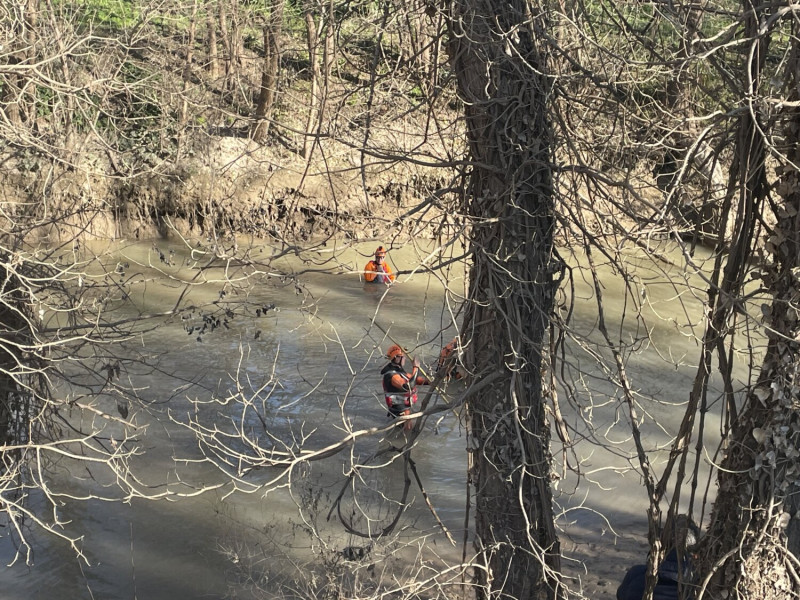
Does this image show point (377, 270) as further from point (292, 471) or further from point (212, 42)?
point (212, 42)

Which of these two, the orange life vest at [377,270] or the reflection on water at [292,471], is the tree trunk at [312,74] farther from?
the orange life vest at [377,270]

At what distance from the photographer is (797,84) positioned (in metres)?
4.79

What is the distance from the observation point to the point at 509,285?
5730mm

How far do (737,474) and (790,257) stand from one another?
4.66 feet

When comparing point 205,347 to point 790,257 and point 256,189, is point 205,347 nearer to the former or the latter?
point 256,189

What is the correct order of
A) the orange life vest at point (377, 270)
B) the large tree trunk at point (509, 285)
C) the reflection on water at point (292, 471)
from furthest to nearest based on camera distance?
the orange life vest at point (377, 270)
the reflection on water at point (292, 471)
the large tree trunk at point (509, 285)

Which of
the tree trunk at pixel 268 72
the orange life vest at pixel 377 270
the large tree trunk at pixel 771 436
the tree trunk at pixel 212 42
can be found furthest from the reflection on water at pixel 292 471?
the tree trunk at pixel 212 42

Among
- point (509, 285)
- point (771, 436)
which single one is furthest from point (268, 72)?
point (771, 436)

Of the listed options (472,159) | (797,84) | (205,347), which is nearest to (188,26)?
(205,347)

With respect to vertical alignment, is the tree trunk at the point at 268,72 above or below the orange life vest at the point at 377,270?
above

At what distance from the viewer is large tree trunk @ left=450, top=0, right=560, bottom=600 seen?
5477 mm

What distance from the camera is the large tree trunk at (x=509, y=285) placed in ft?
18.0

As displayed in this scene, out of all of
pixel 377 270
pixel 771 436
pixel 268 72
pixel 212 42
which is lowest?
pixel 377 270

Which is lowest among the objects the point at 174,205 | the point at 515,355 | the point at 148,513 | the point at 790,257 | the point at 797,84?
the point at 148,513
